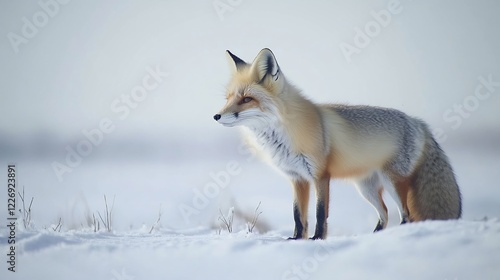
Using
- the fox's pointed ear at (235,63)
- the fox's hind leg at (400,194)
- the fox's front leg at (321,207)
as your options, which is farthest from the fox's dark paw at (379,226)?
the fox's pointed ear at (235,63)

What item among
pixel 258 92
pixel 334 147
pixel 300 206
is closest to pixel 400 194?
pixel 334 147

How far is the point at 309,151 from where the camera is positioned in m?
3.22

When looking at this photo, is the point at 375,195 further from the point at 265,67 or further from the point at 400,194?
the point at 265,67

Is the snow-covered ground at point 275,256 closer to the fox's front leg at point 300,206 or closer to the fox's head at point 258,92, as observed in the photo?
the fox's front leg at point 300,206

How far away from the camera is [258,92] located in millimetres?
3186

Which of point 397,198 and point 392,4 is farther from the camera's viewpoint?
point 392,4

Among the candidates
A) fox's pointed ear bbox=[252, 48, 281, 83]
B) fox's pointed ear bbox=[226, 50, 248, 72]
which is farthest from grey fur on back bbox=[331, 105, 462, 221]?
fox's pointed ear bbox=[226, 50, 248, 72]

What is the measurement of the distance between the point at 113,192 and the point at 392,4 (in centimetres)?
298

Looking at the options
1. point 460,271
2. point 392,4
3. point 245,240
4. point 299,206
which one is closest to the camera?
point 460,271

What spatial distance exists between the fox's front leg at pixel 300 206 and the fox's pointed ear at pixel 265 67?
759mm

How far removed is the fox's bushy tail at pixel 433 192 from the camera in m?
3.38

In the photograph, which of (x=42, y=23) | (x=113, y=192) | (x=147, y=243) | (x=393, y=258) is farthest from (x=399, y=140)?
(x=42, y=23)

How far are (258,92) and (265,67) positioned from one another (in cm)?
17

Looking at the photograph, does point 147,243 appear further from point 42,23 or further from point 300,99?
point 42,23
